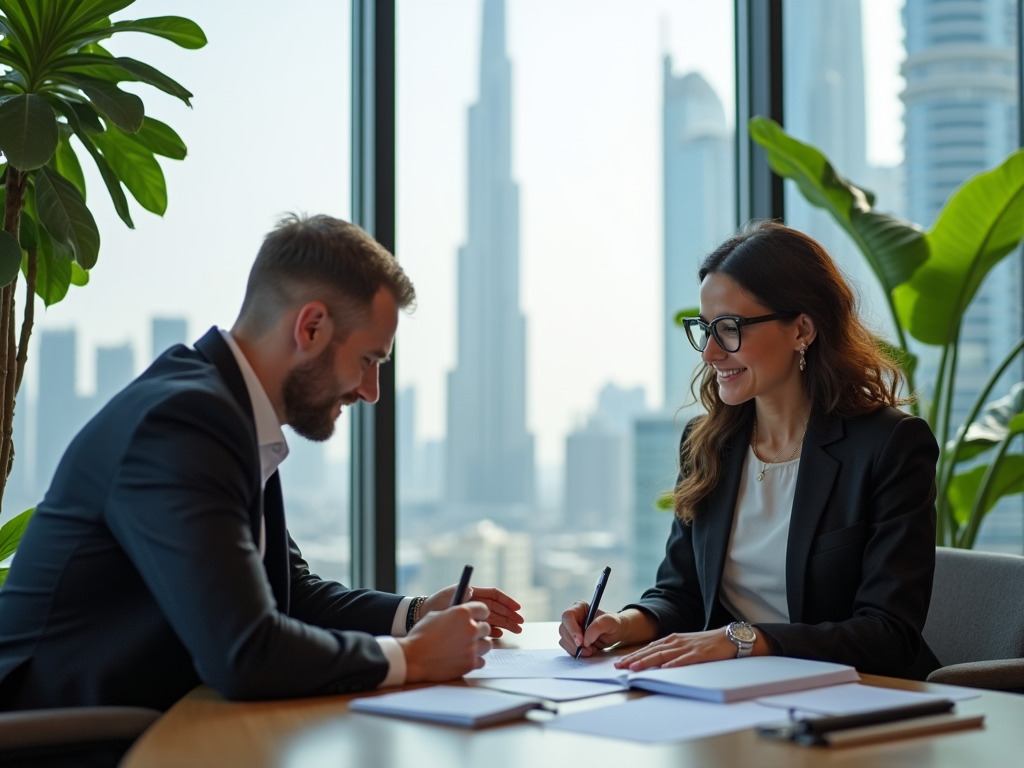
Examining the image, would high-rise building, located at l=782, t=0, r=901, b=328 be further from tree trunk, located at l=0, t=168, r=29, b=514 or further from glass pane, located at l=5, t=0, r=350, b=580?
tree trunk, located at l=0, t=168, r=29, b=514

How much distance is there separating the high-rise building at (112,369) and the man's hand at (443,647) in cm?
185

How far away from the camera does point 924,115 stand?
4.28 metres

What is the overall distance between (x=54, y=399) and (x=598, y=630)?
1.92 m

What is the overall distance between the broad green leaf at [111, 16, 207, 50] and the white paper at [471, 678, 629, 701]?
1621mm

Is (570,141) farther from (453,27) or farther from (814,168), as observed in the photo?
(814,168)

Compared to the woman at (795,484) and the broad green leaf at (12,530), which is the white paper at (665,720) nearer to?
the woman at (795,484)

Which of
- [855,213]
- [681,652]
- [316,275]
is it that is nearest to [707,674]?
Result: [681,652]

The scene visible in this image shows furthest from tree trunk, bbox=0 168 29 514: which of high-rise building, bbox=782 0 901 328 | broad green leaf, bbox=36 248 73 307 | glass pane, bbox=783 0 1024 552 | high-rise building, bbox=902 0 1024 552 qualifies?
high-rise building, bbox=902 0 1024 552

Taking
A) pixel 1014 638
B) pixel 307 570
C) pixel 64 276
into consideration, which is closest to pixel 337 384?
pixel 307 570

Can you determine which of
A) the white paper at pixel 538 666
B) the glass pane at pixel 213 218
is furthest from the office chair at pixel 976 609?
the glass pane at pixel 213 218

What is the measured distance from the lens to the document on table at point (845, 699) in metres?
1.33

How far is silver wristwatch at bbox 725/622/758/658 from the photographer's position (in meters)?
1.74

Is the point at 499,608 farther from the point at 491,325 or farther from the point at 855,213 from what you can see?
the point at 855,213

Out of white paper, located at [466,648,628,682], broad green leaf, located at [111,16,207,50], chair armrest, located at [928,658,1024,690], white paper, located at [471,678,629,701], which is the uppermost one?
broad green leaf, located at [111,16,207,50]
